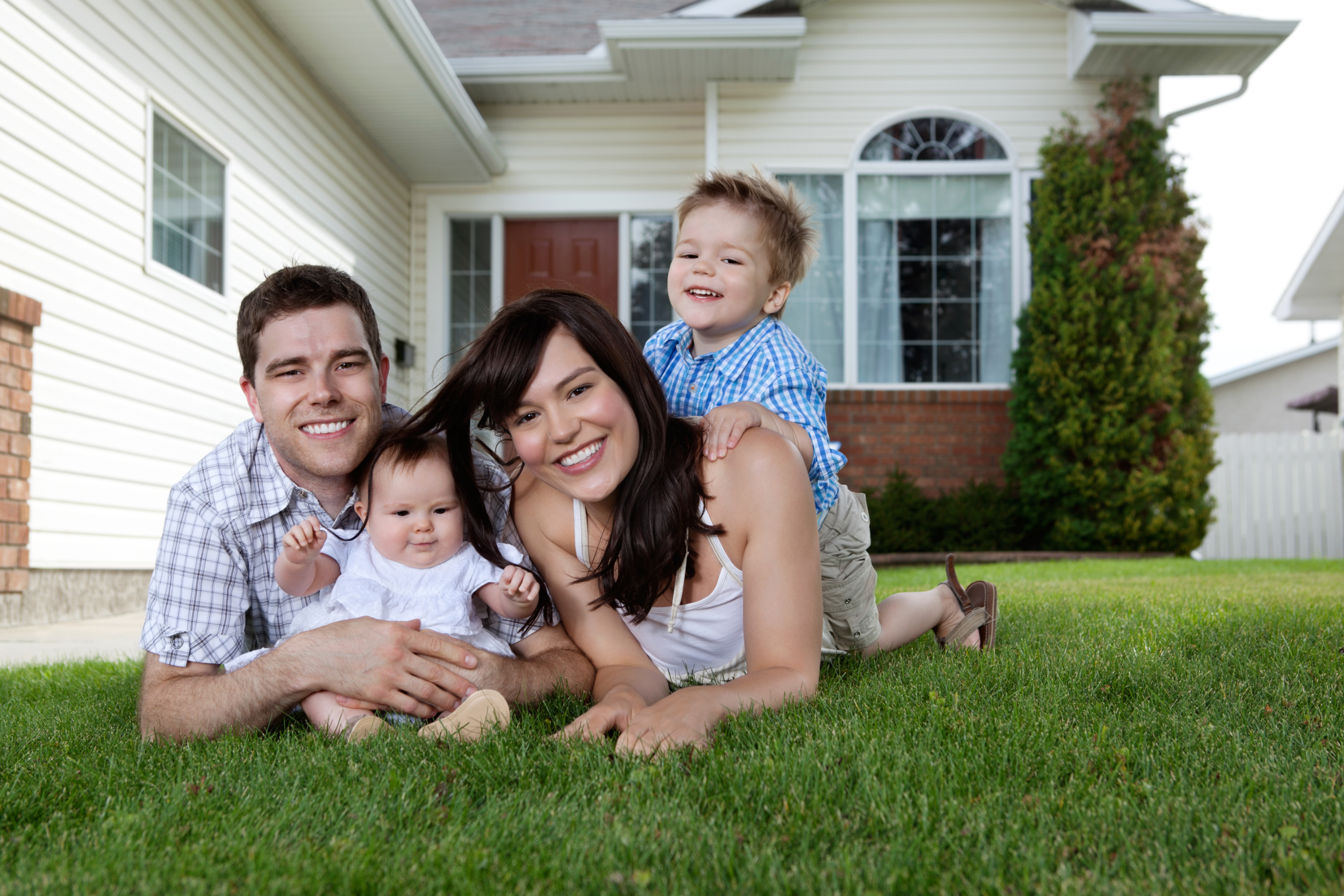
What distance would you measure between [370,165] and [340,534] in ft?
24.1

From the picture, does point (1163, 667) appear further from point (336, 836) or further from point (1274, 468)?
point (1274, 468)

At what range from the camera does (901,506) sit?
8961 millimetres

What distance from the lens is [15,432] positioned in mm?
4781

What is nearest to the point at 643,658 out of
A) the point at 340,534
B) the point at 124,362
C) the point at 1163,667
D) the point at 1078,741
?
the point at 340,534

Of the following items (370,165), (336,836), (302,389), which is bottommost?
(336,836)

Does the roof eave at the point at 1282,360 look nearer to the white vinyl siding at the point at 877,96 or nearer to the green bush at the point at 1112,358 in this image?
the green bush at the point at 1112,358

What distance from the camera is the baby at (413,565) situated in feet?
8.18

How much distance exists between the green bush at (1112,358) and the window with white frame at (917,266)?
1.48ft

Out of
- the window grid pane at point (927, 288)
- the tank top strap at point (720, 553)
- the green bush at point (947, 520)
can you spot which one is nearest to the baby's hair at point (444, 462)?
the tank top strap at point (720, 553)

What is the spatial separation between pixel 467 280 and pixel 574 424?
8.24 metres

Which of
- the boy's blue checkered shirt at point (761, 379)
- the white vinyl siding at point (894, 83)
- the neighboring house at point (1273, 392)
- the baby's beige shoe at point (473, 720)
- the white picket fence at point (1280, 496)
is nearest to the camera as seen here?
the baby's beige shoe at point (473, 720)

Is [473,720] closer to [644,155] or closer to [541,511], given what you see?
[541,511]

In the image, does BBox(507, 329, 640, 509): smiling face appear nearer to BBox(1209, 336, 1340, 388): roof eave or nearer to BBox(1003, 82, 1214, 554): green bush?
BBox(1003, 82, 1214, 554): green bush

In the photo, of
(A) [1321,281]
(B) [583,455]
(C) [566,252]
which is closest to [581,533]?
(B) [583,455]
